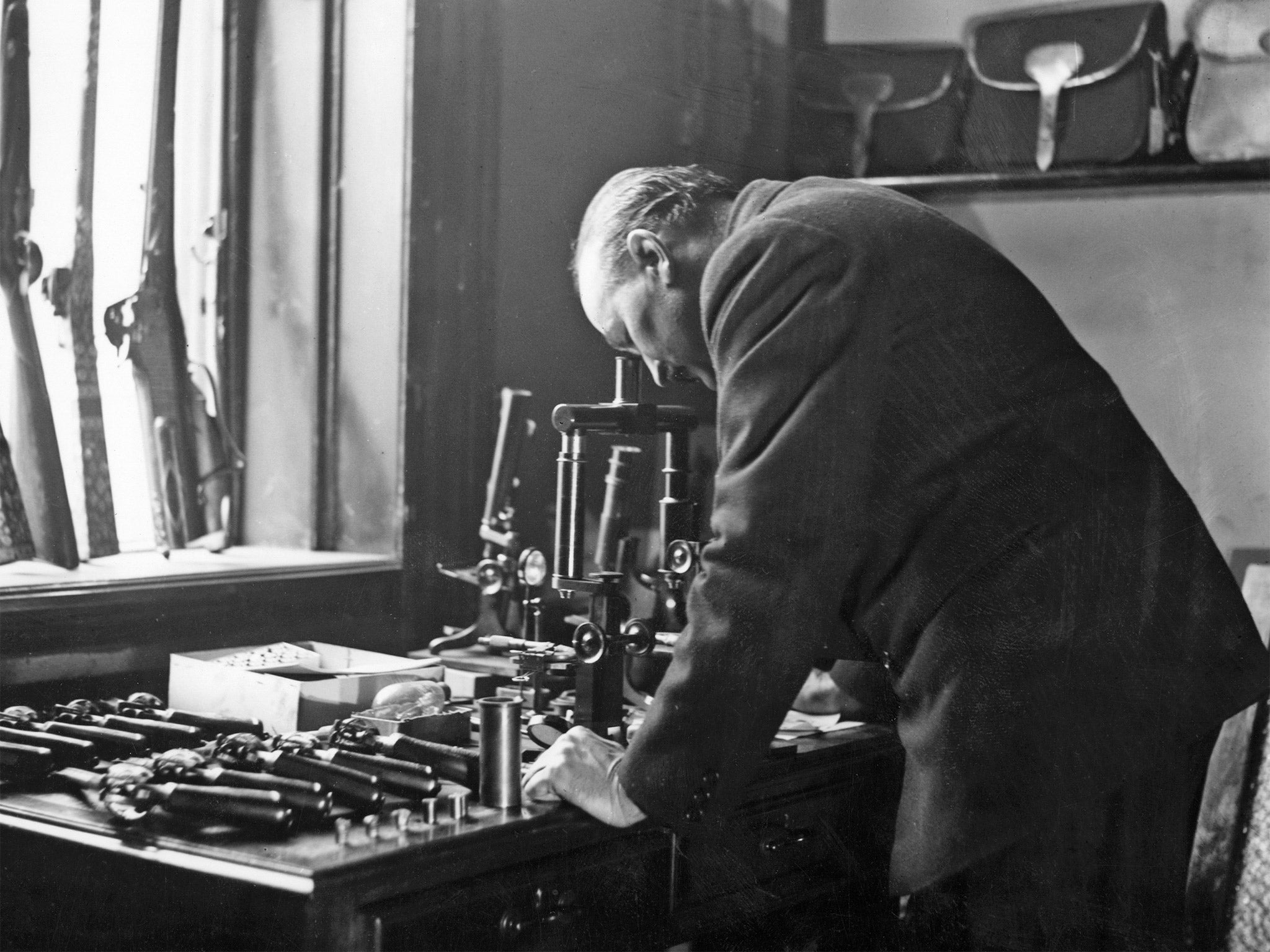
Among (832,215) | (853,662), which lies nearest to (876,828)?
(853,662)

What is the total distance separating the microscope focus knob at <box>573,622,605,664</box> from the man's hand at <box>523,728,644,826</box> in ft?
0.88

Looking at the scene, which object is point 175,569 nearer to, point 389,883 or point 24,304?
point 24,304

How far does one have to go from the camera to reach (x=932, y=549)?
1.47m

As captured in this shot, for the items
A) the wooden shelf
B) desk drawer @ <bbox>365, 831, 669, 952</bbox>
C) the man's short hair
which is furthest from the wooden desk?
the wooden shelf

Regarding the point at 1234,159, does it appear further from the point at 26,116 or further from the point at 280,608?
the point at 26,116

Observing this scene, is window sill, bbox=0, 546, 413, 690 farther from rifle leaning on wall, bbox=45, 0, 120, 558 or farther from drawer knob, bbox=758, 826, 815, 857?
drawer knob, bbox=758, 826, 815, 857

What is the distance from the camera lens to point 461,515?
2570 mm

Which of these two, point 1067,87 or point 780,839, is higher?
point 1067,87

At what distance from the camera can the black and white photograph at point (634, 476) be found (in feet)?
4.64

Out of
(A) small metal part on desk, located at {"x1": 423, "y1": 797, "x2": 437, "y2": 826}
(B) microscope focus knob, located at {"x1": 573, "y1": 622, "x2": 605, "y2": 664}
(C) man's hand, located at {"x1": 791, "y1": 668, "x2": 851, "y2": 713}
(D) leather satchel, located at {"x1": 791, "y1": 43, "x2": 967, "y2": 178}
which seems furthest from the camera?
(D) leather satchel, located at {"x1": 791, "y1": 43, "x2": 967, "y2": 178}

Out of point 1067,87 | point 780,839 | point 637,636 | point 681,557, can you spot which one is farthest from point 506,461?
point 1067,87

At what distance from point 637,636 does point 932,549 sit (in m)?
0.50

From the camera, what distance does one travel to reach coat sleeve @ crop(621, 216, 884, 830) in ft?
4.59

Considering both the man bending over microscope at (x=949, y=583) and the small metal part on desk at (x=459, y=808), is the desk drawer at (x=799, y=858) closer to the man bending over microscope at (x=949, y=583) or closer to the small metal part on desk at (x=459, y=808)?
the man bending over microscope at (x=949, y=583)
